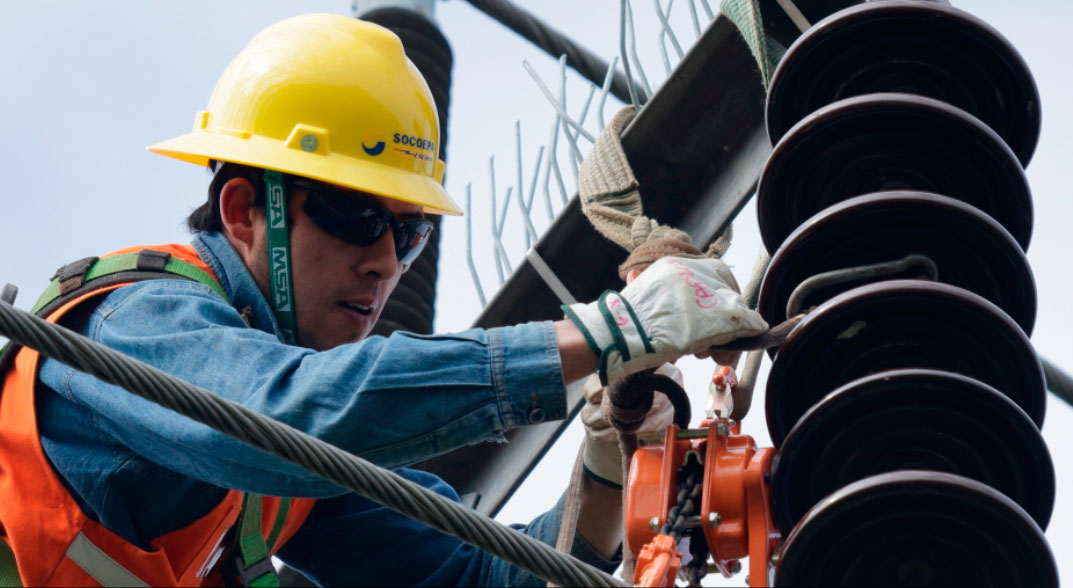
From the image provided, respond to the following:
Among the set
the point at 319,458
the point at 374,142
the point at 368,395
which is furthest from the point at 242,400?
the point at 374,142

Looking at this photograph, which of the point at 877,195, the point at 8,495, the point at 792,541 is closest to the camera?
the point at 792,541

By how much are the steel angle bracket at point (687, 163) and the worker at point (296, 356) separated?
1.68 feet

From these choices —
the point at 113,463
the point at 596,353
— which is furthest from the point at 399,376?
the point at 113,463

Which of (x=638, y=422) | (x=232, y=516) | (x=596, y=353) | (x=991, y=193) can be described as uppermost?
(x=991, y=193)

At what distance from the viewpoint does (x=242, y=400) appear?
383 cm

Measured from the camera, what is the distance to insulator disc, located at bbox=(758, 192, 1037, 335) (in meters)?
3.75

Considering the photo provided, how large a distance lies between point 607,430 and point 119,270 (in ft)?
4.73

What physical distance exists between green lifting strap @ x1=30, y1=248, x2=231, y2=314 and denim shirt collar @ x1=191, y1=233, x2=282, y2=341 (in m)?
0.21

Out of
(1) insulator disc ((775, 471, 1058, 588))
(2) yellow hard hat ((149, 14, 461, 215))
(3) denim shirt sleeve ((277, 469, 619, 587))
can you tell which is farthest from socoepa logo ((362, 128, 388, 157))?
(1) insulator disc ((775, 471, 1058, 588))

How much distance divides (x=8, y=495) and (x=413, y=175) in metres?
1.62

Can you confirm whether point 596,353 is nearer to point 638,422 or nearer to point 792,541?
point 638,422

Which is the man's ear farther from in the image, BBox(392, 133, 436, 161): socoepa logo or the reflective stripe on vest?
the reflective stripe on vest

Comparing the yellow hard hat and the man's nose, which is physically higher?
the yellow hard hat

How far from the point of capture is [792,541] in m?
3.50
